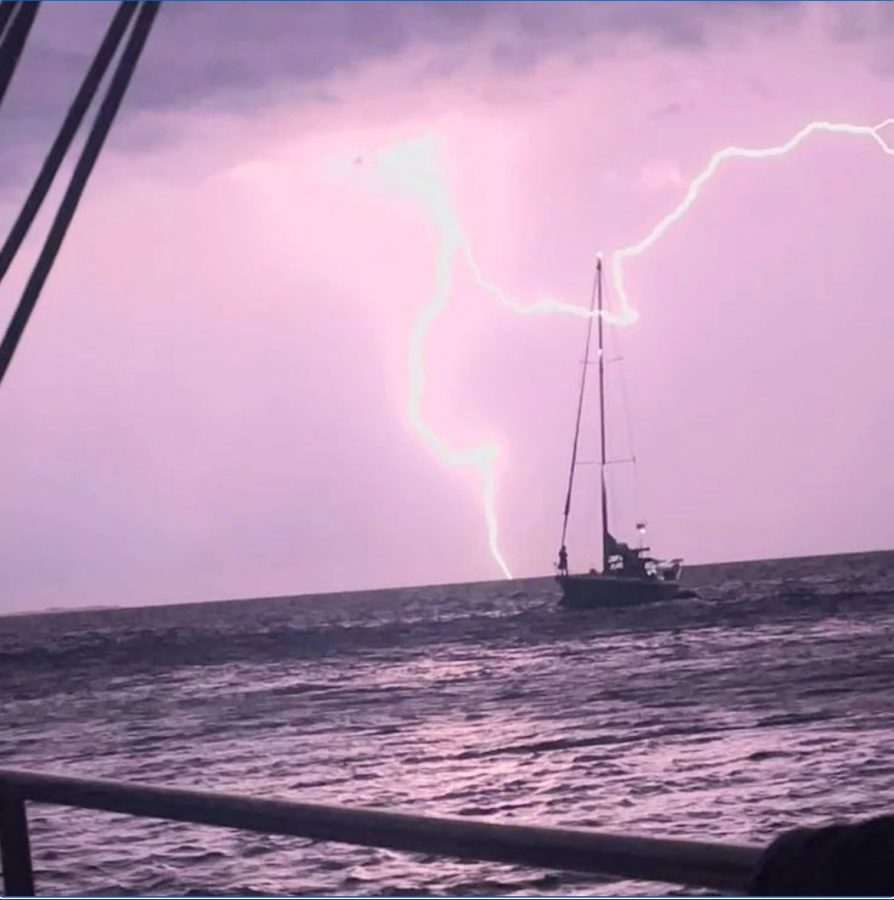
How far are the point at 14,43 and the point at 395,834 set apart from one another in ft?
6.03

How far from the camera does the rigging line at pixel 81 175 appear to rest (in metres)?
3.54

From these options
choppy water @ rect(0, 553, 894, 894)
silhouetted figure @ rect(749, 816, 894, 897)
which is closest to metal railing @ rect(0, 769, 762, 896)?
silhouetted figure @ rect(749, 816, 894, 897)

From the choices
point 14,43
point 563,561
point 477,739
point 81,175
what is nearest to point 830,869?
point 81,175

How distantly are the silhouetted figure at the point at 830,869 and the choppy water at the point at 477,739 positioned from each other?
9895 mm

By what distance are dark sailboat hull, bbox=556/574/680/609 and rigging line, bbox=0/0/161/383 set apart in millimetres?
77709

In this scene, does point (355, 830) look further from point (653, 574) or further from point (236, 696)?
point (653, 574)

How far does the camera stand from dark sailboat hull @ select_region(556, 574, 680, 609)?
81.1 meters

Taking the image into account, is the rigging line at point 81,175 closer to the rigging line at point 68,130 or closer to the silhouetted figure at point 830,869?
the rigging line at point 68,130

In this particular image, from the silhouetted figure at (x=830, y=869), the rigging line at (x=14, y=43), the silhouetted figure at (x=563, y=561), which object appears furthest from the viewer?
the silhouetted figure at (x=563, y=561)

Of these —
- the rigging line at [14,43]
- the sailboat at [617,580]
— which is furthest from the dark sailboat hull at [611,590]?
the rigging line at [14,43]

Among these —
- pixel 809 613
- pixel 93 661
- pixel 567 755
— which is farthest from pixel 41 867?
pixel 93 661

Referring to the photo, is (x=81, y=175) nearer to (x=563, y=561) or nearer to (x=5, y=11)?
(x=5, y=11)

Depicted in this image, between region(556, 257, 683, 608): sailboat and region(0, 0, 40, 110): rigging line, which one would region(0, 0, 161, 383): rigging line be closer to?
region(0, 0, 40, 110): rigging line

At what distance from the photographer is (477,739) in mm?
29203
